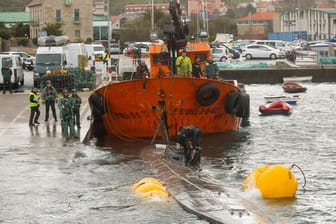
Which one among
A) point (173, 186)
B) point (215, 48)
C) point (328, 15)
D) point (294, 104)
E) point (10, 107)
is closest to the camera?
point (173, 186)

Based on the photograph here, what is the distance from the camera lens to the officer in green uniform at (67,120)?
26.7m

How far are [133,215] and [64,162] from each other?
6925 mm

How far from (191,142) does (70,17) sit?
90.9 m

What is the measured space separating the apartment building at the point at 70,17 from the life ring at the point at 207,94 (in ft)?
265

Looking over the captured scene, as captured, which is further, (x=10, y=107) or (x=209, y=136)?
(x=10, y=107)

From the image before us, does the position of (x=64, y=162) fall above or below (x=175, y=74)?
below

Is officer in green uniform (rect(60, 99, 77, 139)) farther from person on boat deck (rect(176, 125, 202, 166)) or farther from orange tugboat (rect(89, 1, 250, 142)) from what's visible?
person on boat deck (rect(176, 125, 202, 166))

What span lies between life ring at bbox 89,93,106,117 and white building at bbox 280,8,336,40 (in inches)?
4638

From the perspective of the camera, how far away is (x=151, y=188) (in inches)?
743

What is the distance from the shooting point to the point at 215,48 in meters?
73.2

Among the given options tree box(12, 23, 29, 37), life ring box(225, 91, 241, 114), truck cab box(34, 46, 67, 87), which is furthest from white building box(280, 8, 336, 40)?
life ring box(225, 91, 241, 114)

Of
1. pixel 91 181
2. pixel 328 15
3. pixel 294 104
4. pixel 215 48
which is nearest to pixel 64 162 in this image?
pixel 91 181

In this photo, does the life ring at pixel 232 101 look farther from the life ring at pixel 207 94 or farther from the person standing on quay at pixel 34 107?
the person standing on quay at pixel 34 107

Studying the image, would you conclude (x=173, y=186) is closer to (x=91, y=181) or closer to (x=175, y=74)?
(x=91, y=181)
